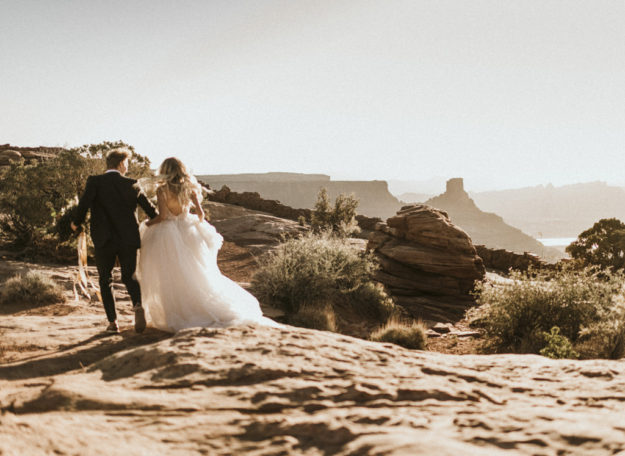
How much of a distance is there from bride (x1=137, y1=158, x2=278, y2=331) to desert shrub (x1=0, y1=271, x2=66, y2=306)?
325cm

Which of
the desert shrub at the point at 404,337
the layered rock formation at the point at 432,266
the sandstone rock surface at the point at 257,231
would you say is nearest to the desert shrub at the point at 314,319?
the desert shrub at the point at 404,337

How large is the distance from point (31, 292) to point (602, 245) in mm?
18384

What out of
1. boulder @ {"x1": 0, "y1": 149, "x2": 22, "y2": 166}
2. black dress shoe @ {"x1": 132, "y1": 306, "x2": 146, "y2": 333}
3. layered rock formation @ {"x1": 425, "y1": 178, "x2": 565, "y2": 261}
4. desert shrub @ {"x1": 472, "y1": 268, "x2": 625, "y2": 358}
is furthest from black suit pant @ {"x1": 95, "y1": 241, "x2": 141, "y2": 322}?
layered rock formation @ {"x1": 425, "y1": 178, "x2": 565, "y2": 261}

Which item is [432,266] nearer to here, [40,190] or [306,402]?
[306,402]

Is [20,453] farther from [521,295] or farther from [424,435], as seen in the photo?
[521,295]

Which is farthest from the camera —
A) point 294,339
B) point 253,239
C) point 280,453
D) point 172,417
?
point 253,239

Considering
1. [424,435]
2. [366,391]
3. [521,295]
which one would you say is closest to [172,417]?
[366,391]

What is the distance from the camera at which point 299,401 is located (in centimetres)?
280

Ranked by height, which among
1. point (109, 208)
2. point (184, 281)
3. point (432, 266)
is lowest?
point (432, 266)

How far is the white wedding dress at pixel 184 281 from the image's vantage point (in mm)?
4875

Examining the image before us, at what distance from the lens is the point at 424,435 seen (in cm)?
225

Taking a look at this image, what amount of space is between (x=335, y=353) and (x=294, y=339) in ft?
1.45

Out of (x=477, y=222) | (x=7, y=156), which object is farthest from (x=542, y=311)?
(x=477, y=222)

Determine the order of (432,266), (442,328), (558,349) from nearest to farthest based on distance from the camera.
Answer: (558,349) → (442,328) → (432,266)
